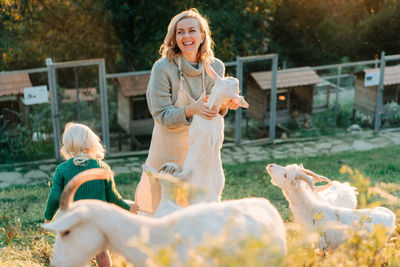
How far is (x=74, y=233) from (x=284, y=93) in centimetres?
832

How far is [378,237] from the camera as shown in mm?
2369

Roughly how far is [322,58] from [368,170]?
6957 millimetres

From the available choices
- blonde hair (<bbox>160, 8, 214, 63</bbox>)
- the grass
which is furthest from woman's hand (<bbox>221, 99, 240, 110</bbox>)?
the grass

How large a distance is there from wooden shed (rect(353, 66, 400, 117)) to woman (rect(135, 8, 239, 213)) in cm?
794

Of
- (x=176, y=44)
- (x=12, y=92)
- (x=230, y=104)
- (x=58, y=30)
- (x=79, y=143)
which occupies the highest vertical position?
(x=58, y=30)

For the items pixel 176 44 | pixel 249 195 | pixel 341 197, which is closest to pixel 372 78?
pixel 249 195

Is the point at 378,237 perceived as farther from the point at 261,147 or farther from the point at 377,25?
the point at 377,25

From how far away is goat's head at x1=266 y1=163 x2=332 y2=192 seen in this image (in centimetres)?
368

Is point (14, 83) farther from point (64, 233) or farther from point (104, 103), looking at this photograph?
point (64, 233)

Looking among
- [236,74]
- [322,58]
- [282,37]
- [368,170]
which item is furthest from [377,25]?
[368,170]

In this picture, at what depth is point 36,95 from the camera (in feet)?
27.0

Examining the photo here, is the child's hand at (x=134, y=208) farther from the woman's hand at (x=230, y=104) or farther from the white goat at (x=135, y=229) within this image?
the white goat at (x=135, y=229)

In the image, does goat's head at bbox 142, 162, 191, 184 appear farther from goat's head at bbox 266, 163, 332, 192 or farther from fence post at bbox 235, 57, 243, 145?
fence post at bbox 235, 57, 243, 145

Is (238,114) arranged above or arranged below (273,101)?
below
